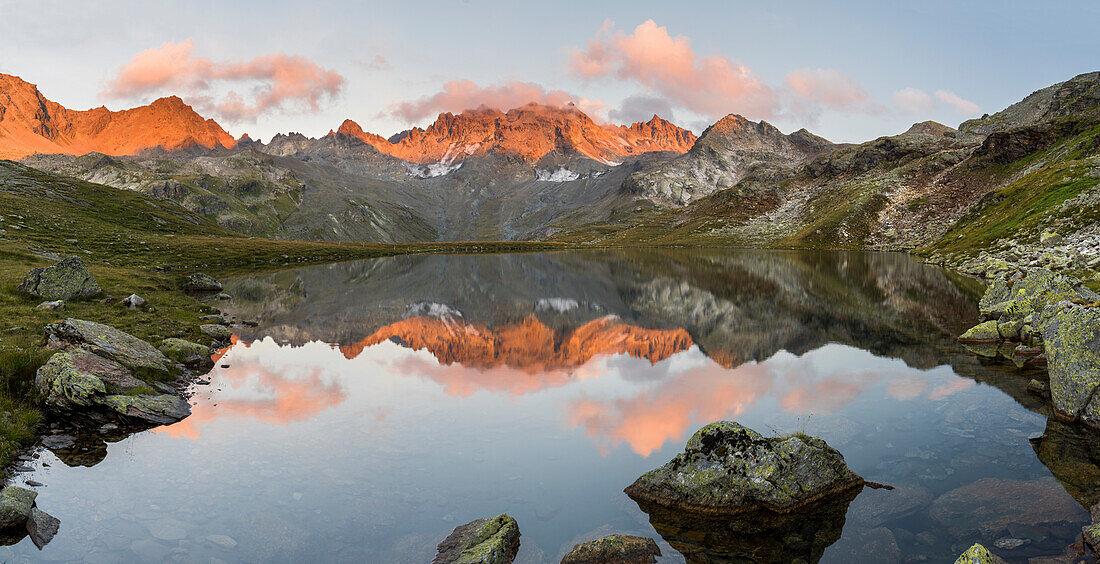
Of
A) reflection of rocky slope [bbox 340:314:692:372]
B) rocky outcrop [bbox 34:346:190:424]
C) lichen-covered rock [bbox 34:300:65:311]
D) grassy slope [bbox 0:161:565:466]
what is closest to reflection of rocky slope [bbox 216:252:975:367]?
reflection of rocky slope [bbox 340:314:692:372]

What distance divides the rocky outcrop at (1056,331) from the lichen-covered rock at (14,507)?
36.1 meters

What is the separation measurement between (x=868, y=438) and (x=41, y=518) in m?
27.7

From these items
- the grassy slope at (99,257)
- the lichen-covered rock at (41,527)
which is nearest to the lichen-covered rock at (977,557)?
the lichen-covered rock at (41,527)

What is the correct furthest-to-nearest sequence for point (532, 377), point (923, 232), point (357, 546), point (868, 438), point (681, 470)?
point (923, 232), point (532, 377), point (868, 438), point (681, 470), point (357, 546)

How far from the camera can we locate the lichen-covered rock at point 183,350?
31.8 m

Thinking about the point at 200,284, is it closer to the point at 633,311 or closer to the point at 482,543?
the point at 633,311

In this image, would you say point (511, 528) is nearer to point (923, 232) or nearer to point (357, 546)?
point (357, 546)

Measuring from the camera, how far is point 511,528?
13.9 m

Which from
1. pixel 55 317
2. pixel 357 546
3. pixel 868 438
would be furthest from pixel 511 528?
pixel 55 317

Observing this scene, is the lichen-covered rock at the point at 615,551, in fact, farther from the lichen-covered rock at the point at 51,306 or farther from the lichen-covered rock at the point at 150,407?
the lichen-covered rock at the point at 51,306

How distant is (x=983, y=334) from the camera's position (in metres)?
36.2

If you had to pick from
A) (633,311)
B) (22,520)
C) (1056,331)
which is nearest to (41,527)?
(22,520)

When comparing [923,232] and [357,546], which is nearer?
[357,546]

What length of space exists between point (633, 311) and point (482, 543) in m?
42.5
